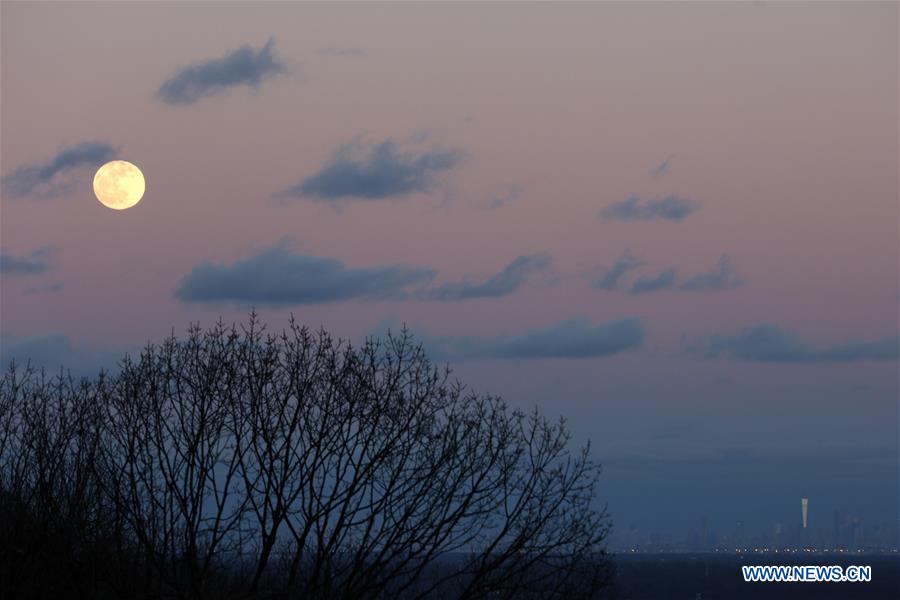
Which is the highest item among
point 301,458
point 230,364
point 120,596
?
point 230,364

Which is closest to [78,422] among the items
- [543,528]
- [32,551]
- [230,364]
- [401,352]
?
[32,551]

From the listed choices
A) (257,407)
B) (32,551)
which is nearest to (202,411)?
(257,407)

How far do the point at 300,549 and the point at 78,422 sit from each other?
29.0 feet

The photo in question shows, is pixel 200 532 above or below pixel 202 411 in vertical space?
below

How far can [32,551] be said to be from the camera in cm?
2641

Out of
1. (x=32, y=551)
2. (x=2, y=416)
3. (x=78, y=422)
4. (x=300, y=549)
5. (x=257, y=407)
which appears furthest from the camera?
(x=2, y=416)

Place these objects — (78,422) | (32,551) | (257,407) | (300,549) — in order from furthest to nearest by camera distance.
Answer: (78,422) → (32,551) → (257,407) → (300,549)

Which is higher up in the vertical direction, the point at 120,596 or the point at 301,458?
the point at 301,458

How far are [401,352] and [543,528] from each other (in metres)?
4.22

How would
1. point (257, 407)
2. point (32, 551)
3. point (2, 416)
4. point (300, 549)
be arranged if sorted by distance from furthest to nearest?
point (2, 416) < point (32, 551) < point (257, 407) < point (300, 549)

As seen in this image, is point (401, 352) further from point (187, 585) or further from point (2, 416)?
point (2, 416)

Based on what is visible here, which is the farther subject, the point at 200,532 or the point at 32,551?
the point at 32,551

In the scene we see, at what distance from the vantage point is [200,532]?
74.1 ft

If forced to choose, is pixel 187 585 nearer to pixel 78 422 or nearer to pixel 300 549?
pixel 300 549
